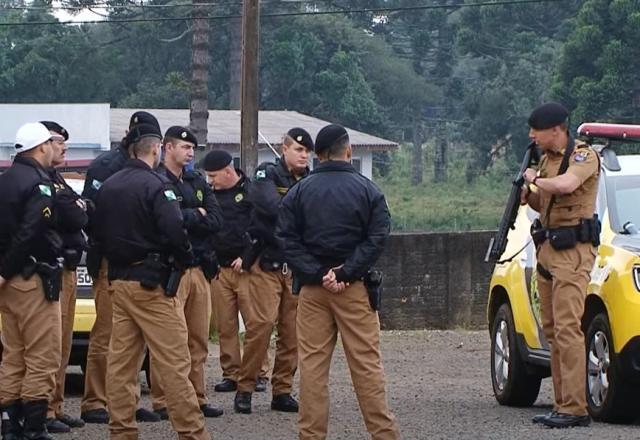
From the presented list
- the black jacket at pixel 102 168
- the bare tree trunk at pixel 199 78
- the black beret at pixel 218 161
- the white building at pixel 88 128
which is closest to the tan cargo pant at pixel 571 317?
the black beret at pixel 218 161

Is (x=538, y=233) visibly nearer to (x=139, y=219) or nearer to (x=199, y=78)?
(x=139, y=219)

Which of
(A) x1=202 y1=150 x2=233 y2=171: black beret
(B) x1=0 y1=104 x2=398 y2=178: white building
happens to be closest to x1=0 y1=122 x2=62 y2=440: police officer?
(A) x1=202 y1=150 x2=233 y2=171: black beret

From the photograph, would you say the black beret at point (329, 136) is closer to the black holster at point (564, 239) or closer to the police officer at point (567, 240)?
the police officer at point (567, 240)

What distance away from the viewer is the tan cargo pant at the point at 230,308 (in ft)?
36.3

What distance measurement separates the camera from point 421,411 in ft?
35.0

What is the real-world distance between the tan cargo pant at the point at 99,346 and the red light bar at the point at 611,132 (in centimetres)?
340

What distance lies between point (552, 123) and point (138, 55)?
4558 centimetres

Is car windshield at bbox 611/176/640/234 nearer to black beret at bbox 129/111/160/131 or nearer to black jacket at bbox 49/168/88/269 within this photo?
black beret at bbox 129/111/160/131

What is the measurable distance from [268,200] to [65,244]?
1814 mm

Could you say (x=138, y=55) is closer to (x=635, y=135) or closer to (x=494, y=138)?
(x=494, y=138)

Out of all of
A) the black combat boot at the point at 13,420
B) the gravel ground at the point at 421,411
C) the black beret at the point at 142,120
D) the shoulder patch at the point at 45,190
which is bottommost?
the gravel ground at the point at 421,411

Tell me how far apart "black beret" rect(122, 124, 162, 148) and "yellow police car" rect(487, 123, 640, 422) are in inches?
123

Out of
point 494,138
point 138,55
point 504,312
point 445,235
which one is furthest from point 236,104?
point 504,312

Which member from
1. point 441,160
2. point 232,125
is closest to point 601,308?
point 232,125
